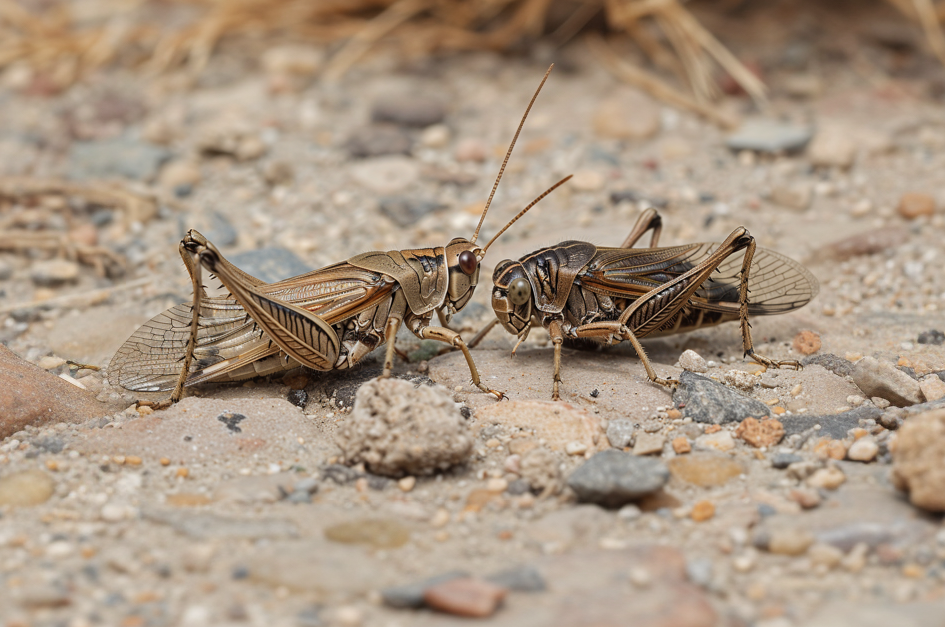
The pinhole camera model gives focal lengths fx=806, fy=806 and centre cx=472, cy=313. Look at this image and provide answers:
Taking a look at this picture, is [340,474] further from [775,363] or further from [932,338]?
[932,338]

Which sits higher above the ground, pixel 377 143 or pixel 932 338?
pixel 377 143

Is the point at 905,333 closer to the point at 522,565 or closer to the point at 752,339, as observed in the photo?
the point at 752,339

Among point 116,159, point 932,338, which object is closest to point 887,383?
point 932,338

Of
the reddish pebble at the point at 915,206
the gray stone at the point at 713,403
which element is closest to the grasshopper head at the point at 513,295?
the gray stone at the point at 713,403

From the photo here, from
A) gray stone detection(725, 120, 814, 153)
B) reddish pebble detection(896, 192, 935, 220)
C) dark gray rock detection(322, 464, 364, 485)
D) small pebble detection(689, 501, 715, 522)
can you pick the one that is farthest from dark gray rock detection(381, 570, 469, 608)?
gray stone detection(725, 120, 814, 153)

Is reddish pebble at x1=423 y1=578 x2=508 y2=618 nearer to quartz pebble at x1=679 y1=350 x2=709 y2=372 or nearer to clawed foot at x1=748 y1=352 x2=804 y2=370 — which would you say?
quartz pebble at x1=679 y1=350 x2=709 y2=372

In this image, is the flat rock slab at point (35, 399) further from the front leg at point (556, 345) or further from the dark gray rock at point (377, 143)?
the dark gray rock at point (377, 143)
